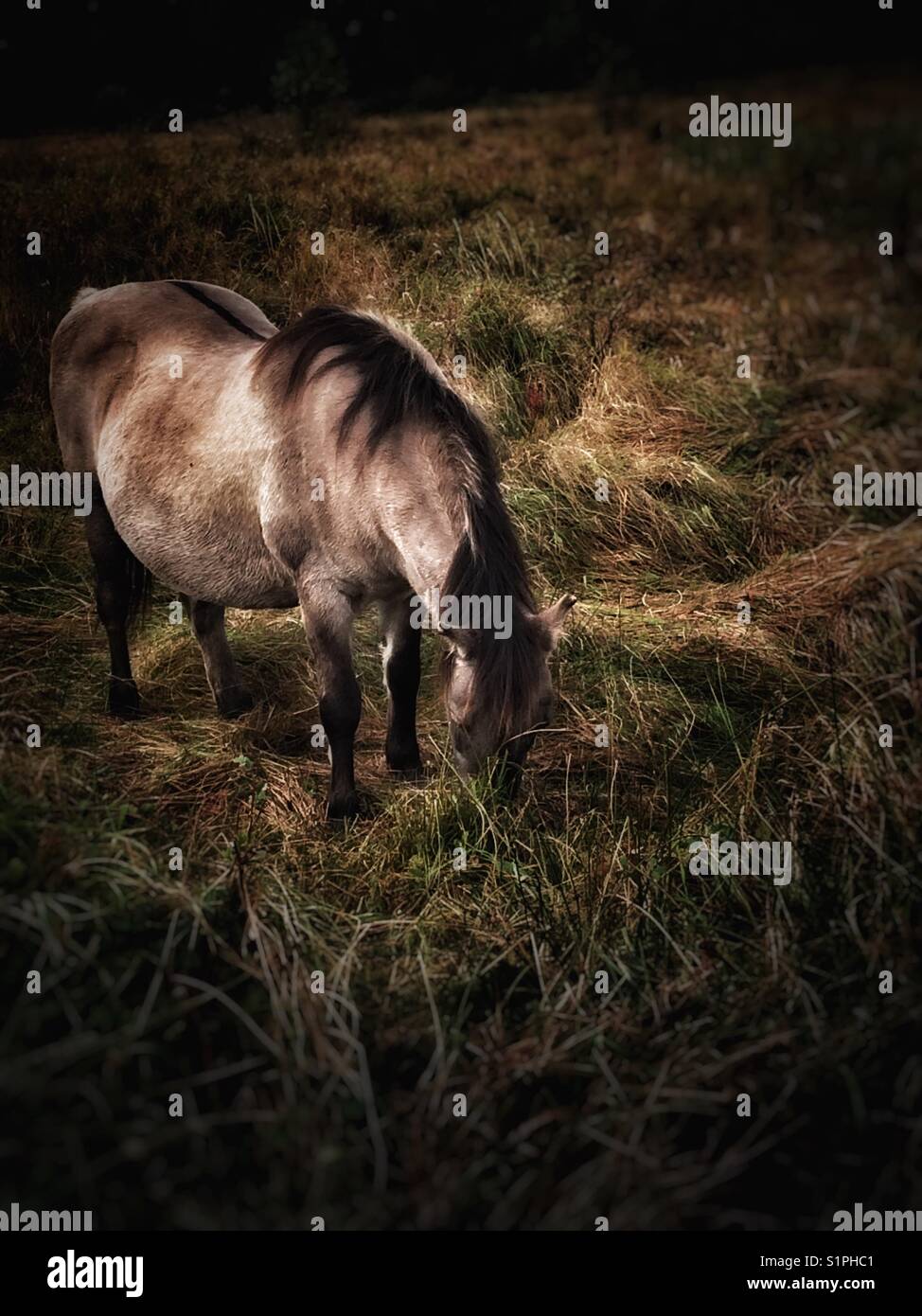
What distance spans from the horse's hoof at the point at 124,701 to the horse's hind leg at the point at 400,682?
1.31 metres

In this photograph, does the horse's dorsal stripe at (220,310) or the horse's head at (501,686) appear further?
the horse's dorsal stripe at (220,310)

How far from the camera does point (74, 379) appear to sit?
14.4ft

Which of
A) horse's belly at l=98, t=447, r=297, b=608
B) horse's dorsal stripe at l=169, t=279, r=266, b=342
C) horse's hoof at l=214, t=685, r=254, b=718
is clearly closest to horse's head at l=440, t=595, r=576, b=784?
horse's belly at l=98, t=447, r=297, b=608

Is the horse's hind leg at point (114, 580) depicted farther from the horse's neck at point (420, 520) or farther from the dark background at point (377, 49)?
the dark background at point (377, 49)

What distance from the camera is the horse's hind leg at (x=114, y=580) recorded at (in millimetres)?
4516

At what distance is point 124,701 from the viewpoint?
4.38 m

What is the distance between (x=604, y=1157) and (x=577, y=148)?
495 inches

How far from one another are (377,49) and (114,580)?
12440 millimetres

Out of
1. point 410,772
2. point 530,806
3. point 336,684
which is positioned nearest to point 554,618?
point 530,806

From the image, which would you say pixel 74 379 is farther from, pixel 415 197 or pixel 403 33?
pixel 403 33

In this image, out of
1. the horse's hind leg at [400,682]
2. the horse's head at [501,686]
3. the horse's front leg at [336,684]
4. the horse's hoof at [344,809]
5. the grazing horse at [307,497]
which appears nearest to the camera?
the horse's head at [501,686]

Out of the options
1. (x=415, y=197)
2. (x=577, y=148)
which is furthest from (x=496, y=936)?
(x=577, y=148)

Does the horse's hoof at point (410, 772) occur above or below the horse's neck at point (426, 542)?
below

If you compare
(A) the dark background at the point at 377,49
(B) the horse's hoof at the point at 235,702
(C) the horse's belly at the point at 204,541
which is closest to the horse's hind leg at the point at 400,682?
(C) the horse's belly at the point at 204,541
